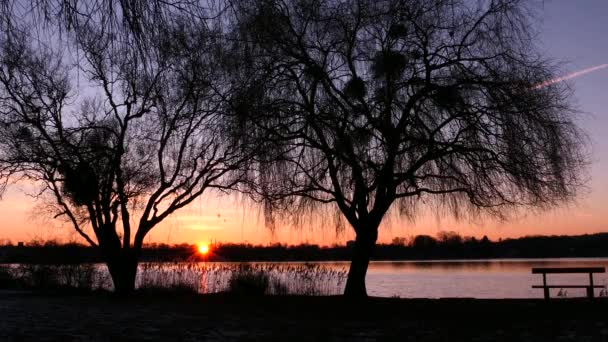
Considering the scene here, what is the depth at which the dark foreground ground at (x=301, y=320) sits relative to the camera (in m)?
7.39

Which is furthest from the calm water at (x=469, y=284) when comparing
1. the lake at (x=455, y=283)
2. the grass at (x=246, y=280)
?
the grass at (x=246, y=280)

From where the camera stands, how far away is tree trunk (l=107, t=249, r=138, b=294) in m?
14.9

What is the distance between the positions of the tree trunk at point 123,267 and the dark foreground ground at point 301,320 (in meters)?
1.99

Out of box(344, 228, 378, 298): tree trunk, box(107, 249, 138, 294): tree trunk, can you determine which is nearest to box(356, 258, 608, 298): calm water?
box(344, 228, 378, 298): tree trunk

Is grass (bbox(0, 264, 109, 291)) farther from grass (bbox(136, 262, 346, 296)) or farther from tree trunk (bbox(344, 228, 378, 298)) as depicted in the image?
tree trunk (bbox(344, 228, 378, 298))

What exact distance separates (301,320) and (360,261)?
11.7 feet

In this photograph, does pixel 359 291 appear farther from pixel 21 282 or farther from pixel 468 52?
pixel 21 282

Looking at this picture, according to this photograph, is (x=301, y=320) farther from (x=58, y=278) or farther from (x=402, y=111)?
(x=58, y=278)

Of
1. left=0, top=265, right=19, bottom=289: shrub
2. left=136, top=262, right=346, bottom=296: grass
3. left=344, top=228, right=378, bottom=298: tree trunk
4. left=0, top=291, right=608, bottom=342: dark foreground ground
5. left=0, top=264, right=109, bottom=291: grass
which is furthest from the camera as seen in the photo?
left=0, top=265, right=19, bottom=289: shrub

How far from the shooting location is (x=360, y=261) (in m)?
12.8

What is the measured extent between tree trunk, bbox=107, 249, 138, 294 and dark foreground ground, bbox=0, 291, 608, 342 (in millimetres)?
1987

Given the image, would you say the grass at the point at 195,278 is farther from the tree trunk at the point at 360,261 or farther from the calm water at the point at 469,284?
the calm water at the point at 469,284

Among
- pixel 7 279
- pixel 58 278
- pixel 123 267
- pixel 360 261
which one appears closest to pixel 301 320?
pixel 360 261

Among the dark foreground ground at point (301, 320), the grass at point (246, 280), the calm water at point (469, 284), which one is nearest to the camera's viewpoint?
the dark foreground ground at point (301, 320)
